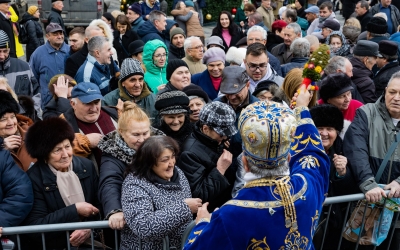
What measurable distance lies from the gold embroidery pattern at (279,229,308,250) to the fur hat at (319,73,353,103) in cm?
247

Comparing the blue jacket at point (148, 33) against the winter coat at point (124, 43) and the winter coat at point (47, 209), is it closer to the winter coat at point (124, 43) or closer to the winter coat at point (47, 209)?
the winter coat at point (124, 43)

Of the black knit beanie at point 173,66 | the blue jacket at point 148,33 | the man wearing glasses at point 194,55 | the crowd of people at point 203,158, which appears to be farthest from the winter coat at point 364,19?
the black knit beanie at point 173,66

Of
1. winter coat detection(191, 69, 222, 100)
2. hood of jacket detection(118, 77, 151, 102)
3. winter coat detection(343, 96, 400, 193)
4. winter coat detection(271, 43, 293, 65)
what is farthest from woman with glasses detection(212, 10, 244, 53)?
winter coat detection(343, 96, 400, 193)

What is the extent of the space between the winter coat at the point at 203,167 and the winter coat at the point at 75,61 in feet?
13.0

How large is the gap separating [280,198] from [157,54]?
16.0 feet

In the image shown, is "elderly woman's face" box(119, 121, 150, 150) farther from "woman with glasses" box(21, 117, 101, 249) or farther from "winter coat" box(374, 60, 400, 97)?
"winter coat" box(374, 60, 400, 97)

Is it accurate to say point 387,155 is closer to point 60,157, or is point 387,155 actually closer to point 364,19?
point 60,157

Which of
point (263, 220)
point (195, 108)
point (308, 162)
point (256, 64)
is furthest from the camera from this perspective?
point (256, 64)

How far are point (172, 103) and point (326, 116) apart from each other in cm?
139

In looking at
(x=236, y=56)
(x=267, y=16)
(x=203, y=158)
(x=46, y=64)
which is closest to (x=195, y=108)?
(x=203, y=158)

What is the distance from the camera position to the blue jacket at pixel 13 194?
161 inches

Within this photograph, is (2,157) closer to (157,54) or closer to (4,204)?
(4,204)

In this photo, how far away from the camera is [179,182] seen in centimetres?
412

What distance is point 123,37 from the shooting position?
35.6 ft
